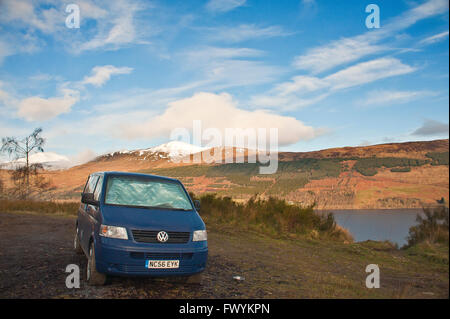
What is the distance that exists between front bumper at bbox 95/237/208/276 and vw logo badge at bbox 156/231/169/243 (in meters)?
0.08

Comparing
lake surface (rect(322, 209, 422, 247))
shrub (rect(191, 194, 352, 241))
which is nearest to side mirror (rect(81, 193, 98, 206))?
shrub (rect(191, 194, 352, 241))

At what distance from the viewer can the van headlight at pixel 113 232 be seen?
482cm

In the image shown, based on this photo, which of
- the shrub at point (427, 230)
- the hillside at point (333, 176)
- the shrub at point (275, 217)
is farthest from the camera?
the hillside at point (333, 176)

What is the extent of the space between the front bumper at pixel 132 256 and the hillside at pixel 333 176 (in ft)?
14.0

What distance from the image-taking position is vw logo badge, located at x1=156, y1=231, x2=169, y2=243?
4926 millimetres

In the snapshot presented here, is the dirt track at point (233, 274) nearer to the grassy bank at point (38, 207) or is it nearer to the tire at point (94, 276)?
the tire at point (94, 276)

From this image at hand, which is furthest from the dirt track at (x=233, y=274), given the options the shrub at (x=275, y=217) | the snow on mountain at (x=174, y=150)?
the snow on mountain at (x=174, y=150)

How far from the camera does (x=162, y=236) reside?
4.95 meters

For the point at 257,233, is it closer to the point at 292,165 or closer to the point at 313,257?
the point at 313,257

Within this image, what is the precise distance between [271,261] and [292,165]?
213 feet

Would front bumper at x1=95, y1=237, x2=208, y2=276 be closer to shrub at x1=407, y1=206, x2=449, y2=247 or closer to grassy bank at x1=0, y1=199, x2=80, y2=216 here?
shrub at x1=407, y1=206, x2=449, y2=247

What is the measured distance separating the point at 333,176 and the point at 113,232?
4508 centimetres

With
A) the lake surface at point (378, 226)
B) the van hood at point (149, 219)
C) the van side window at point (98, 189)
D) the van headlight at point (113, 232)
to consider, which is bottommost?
the lake surface at point (378, 226)
